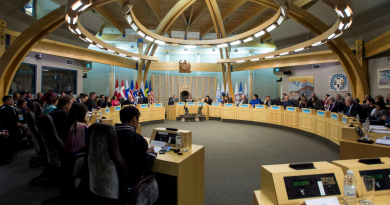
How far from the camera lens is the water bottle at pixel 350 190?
154 centimetres

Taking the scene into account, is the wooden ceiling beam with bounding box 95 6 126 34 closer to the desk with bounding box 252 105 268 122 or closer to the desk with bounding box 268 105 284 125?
the desk with bounding box 252 105 268 122

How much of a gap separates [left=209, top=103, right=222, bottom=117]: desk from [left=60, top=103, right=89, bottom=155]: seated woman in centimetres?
994

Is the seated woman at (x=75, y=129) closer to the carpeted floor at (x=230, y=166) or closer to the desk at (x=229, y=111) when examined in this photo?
the carpeted floor at (x=230, y=166)

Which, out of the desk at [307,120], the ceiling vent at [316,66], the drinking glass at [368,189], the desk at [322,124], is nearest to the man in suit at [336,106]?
the desk at [322,124]

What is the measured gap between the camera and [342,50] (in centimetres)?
833

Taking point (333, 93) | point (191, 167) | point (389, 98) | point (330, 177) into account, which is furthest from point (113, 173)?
point (333, 93)

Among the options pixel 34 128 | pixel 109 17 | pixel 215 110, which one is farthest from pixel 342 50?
pixel 109 17

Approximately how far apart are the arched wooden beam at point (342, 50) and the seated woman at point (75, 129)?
302 inches

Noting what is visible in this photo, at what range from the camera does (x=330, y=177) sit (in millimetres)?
1688

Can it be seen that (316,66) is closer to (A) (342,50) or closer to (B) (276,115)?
(A) (342,50)

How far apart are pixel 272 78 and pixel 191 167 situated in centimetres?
1569

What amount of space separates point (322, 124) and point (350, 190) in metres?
6.28

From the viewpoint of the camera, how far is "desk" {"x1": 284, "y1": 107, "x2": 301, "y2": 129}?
8656 millimetres

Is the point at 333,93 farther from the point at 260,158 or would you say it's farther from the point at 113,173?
the point at 113,173
